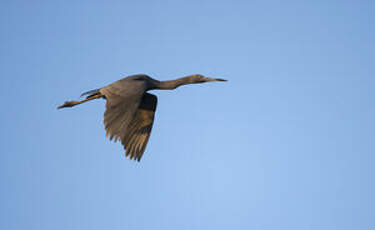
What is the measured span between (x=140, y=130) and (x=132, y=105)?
2.30 metres

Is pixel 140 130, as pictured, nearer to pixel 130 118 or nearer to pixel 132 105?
pixel 132 105

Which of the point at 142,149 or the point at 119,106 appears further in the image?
the point at 142,149

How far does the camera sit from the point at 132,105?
11641 millimetres

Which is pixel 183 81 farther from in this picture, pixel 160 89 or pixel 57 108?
pixel 57 108

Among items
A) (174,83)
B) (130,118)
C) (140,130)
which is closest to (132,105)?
(130,118)

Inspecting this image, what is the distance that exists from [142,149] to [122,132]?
211cm

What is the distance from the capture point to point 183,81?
14.6 m

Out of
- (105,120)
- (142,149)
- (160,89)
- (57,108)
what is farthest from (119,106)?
(57,108)

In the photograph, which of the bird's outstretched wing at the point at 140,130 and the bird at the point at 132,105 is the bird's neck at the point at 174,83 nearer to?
the bird at the point at 132,105

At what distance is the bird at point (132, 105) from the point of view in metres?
11.3

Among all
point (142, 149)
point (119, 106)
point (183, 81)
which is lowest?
point (142, 149)

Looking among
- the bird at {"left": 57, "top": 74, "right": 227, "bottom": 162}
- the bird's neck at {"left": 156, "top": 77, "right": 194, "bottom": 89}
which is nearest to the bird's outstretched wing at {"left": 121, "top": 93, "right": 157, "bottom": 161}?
the bird at {"left": 57, "top": 74, "right": 227, "bottom": 162}

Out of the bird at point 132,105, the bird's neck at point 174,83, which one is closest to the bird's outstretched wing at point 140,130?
the bird at point 132,105

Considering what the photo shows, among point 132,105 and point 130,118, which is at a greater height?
point 132,105
